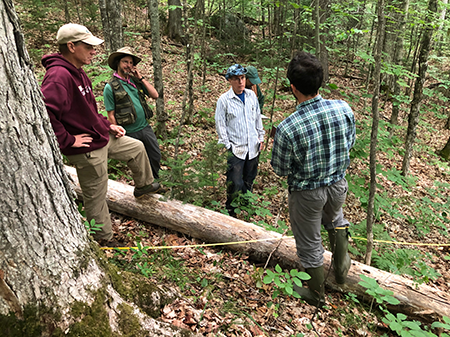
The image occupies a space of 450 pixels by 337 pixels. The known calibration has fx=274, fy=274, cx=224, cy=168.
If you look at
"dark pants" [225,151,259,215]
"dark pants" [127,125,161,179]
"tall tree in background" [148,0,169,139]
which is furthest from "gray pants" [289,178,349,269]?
"tall tree in background" [148,0,169,139]

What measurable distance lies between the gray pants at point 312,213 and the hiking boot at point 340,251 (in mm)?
203

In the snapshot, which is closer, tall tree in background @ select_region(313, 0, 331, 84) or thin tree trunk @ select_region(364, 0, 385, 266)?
thin tree trunk @ select_region(364, 0, 385, 266)

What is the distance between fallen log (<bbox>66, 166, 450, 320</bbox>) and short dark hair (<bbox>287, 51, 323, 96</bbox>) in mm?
1949

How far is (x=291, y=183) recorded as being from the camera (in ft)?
9.96

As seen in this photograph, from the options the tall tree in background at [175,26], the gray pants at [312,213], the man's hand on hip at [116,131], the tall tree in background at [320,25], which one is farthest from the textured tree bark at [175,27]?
the gray pants at [312,213]

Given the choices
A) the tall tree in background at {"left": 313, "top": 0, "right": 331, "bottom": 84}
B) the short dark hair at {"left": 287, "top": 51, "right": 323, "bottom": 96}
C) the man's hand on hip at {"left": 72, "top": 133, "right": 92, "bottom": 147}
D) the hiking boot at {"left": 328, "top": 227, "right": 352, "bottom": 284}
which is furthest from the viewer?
the tall tree in background at {"left": 313, "top": 0, "right": 331, "bottom": 84}

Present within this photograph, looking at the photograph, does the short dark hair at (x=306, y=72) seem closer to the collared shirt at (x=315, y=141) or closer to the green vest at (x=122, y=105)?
the collared shirt at (x=315, y=141)

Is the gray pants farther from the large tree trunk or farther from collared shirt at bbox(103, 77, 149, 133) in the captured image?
collared shirt at bbox(103, 77, 149, 133)

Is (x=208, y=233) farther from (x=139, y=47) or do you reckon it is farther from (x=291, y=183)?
(x=139, y=47)

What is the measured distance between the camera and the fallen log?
3297 millimetres

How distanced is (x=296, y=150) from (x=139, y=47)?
12376 millimetres

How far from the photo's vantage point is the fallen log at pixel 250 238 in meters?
3.30

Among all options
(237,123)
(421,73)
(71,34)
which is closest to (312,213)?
(237,123)

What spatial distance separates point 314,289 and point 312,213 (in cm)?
97
